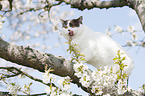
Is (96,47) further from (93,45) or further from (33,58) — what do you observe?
(33,58)

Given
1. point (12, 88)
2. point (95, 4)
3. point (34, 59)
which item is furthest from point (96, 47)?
point (12, 88)

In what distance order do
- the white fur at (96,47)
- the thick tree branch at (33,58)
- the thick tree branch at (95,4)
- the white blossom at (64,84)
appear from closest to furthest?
the white blossom at (64,84) < the thick tree branch at (33,58) < the thick tree branch at (95,4) < the white fur at (96,47)

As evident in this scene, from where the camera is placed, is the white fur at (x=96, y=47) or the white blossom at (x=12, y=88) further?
the white fur at (x=96, y=47)

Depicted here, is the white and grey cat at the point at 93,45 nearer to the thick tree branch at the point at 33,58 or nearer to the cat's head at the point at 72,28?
the cat's head at the point at 72,28

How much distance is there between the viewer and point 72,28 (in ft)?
10.7

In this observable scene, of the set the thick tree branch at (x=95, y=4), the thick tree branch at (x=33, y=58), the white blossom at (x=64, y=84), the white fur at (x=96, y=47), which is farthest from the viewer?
the white fur at (x=96, y=47)

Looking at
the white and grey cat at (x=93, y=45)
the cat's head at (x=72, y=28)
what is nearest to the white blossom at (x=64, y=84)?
the white and grey cat at (x=93, y=45)

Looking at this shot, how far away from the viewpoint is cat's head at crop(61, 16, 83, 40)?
3.26 metres

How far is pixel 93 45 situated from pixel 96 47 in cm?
7

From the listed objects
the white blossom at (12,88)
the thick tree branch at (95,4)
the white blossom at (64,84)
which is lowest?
the white blossom at (12,88)

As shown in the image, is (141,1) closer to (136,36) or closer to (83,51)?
(83,51)

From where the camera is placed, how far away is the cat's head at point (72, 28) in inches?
128

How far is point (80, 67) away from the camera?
1670mm

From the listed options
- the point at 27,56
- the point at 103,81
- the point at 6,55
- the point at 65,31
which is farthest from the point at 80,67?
the point at 65,31
